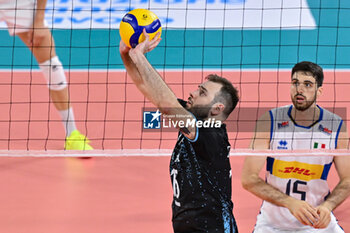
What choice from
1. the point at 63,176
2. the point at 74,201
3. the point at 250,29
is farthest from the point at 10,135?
the point at 250,29

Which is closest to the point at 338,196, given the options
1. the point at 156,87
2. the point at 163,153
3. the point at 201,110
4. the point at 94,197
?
the point at 201,110

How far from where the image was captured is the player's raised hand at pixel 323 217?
3.86 meters

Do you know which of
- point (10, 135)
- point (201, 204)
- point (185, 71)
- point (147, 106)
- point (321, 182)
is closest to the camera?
point (201, 204)

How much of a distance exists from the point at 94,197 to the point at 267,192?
1.80 metres

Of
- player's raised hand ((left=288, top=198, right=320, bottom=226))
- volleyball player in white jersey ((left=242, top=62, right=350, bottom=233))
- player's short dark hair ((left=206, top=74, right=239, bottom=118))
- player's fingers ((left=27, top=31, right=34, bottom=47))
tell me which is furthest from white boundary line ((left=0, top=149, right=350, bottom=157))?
player's fingers ((left=27, top=31, right=34, bottom=47))

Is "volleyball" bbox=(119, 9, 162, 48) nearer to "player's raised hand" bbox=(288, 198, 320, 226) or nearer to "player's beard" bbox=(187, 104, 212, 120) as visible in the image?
"player's beard" bbox=(187, 104, 212, 120)

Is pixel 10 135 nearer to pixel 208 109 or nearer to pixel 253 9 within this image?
pixel 208 109

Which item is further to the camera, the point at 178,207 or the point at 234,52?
the point at 234,52

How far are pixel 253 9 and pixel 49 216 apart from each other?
683 centimetres

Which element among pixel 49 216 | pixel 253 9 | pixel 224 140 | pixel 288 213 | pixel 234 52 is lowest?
pixel 49 216

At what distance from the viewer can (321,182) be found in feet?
13.5

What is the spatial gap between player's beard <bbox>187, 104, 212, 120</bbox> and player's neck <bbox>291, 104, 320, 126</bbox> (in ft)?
3.37

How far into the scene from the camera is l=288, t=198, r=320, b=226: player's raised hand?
383cm

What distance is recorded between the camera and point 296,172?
415cm
